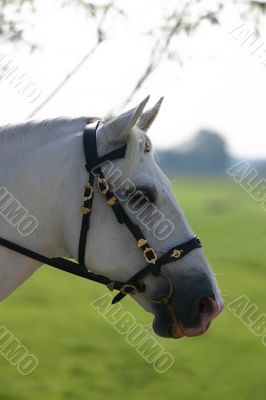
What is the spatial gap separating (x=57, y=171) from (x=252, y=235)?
37.1 metres

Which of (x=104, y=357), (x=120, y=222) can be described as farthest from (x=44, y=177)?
(x=104, y=357)

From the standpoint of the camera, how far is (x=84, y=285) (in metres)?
12.9

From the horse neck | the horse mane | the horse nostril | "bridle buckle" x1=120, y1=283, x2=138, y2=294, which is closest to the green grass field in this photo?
the horse nostril

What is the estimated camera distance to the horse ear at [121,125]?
2.84 m

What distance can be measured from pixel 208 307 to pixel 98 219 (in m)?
0.58

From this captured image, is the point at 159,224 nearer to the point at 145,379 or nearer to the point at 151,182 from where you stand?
the point at 151,182

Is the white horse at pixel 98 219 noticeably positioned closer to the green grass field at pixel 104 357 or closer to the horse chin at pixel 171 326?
the horse chin at pixel 171 326

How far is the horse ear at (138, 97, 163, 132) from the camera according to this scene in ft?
10.3

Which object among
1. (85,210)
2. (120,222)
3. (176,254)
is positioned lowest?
(176,254)

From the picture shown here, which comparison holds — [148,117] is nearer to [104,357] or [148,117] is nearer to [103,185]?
[103,185]

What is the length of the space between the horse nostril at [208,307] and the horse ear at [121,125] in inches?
29.1

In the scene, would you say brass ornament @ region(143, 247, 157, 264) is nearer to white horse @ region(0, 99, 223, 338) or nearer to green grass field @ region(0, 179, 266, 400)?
white horse @ region(0, 99, 223, 338)

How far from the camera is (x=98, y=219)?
294cm

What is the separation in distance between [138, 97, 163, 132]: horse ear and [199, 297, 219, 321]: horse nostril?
2.63 ft
